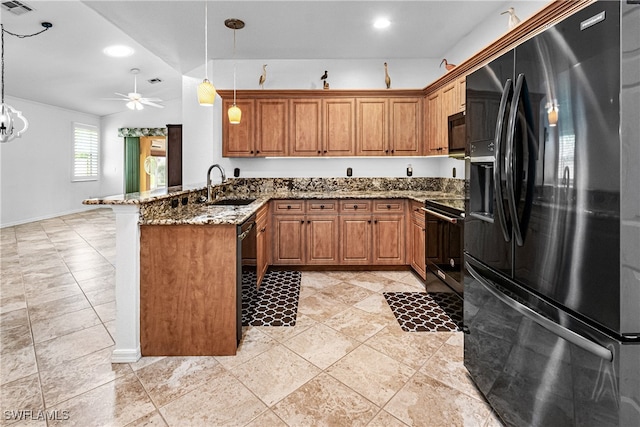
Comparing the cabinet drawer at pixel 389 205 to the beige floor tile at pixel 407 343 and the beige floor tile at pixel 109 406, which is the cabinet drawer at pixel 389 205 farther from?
the beige floor tile at pixel 109 406

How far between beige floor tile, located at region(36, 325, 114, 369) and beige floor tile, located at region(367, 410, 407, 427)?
1910mm

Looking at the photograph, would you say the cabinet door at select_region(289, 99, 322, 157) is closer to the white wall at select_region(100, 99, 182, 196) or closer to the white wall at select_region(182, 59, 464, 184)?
the white wall at select_region(182, 59, 464, 184)

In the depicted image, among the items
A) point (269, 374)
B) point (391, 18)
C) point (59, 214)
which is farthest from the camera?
point (59, 214)

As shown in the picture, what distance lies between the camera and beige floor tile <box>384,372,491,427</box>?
5.26ft

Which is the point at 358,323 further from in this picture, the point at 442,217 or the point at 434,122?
the point at 434,122

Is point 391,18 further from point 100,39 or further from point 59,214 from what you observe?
point 59,214

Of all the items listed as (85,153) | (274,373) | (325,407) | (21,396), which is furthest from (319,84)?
(85,153)

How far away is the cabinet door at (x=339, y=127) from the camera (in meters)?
4.40

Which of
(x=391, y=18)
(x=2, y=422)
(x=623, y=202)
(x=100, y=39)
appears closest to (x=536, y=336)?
(x=623, y=202)

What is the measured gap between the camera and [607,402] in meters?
1.00

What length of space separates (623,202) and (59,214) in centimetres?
1073

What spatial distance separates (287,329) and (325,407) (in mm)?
926

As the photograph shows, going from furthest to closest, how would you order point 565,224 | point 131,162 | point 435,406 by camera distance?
point 131,162 → point 435,406 → point 565,224

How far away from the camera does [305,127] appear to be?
174 inches
